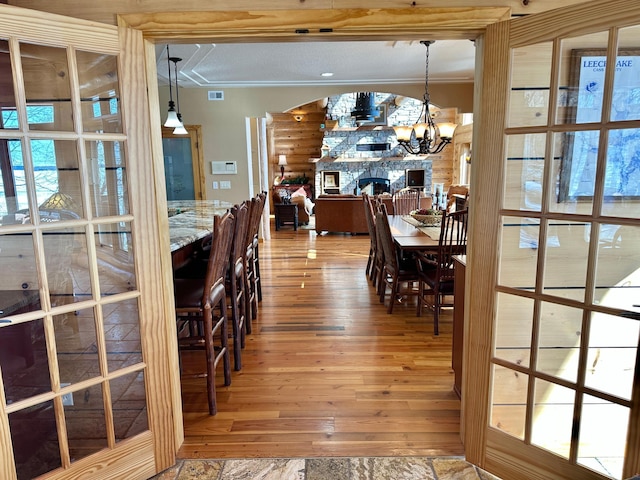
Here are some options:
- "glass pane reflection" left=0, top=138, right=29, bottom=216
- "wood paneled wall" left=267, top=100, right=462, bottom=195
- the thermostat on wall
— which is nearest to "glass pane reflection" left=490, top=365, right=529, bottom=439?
"glass pane reflection" left=0, top=138, right=29, bottom=216

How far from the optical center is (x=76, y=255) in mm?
1599

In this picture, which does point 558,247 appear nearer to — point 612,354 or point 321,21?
point 612,354

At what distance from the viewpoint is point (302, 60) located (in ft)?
16.2

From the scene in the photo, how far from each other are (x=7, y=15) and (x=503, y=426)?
7.92 feet

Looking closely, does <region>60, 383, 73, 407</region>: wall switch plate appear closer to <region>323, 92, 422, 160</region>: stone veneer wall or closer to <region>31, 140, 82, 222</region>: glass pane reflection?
<region>31, 140, 82, 222</region>: glass pane reflection

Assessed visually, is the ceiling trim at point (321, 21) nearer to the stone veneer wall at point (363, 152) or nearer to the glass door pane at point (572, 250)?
the glass door pane at point (572, 250)

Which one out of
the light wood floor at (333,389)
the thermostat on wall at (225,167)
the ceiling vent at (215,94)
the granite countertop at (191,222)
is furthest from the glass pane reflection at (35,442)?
the ceiling vent at (215,94)

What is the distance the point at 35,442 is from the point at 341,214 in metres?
6.31

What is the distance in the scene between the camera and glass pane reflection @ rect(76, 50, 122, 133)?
1.53m

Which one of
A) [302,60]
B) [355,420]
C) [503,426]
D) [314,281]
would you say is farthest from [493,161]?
[302,60]

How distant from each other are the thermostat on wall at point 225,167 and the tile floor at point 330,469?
524cm

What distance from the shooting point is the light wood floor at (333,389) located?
2000 mm

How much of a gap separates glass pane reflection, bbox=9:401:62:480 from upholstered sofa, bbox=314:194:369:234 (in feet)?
20.4

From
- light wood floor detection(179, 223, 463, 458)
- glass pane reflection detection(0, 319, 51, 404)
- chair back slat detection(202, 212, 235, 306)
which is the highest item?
chair back slat detection(202, 212, 235, 306)
